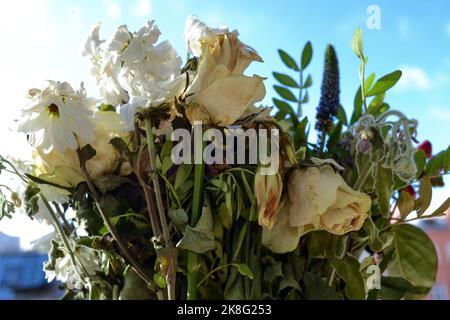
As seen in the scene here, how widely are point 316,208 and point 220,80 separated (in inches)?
3.4

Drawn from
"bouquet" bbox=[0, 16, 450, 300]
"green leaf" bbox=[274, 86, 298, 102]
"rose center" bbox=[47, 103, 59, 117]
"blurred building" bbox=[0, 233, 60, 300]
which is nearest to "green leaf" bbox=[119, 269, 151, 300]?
"bouquet" bbox=[0, 16, 450, 300]

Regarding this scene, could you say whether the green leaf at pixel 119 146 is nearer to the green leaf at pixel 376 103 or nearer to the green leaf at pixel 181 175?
the green leaf at pixel 181 175

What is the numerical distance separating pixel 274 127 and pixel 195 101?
5 cm

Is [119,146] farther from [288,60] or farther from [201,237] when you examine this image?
[288,60]

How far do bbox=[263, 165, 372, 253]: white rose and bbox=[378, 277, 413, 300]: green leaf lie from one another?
79 mm

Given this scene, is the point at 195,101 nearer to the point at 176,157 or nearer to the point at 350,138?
the point at 176,157

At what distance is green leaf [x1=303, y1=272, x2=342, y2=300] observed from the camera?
0.31m

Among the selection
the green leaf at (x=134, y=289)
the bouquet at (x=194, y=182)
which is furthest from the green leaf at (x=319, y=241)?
the green leaf at (x=134, y=289)

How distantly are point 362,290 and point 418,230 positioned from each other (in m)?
0.07

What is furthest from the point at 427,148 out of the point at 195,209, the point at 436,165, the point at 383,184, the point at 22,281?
the point at 22,281

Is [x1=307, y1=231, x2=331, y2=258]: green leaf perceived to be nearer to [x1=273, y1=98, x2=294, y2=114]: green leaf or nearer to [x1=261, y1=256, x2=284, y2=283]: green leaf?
[x1=261, y1=256, x2=284, y2=283]: green leaf
